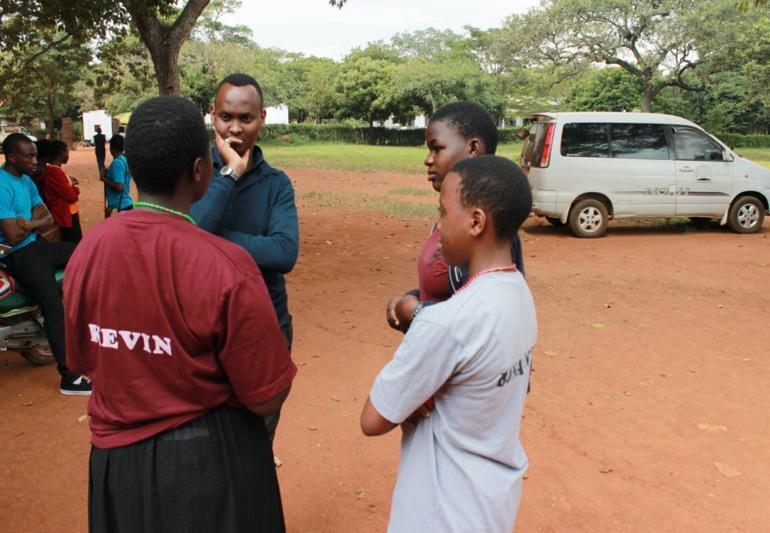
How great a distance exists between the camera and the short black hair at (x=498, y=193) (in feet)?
5.39

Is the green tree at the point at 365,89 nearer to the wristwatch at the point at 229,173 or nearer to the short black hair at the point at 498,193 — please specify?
the wristwatch at the point at 229,173

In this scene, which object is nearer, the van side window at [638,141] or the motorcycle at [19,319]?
the motorcycle at [19,319]

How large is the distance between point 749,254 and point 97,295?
398 inches

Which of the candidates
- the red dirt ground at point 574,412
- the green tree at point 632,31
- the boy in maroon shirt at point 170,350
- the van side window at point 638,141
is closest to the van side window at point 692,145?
the van side window at point 638,141

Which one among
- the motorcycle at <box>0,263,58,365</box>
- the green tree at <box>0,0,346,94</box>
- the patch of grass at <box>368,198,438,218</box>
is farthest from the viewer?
the patch of grass at <box>368,198,438,218</box>

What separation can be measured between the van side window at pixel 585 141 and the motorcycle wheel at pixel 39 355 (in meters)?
8.17

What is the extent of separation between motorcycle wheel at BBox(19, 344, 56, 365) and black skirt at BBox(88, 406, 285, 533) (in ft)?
13.5

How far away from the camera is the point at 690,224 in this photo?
40.1 feet

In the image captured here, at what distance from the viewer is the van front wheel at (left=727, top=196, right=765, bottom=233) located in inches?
438

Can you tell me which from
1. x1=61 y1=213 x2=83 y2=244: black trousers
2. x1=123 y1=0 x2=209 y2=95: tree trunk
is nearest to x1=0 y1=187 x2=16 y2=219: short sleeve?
x1=61 y1=213 x2=83 y2=244: black trousers

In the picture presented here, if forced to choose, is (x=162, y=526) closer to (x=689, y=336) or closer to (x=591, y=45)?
(x=689, y=336)

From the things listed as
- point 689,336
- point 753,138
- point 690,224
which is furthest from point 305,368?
point 753,138

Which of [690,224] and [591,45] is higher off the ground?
[591,45]

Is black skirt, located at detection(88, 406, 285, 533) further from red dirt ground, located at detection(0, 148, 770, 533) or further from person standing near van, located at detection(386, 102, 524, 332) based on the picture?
red dirt ground, located at detection(0, 148, 770, 533)
